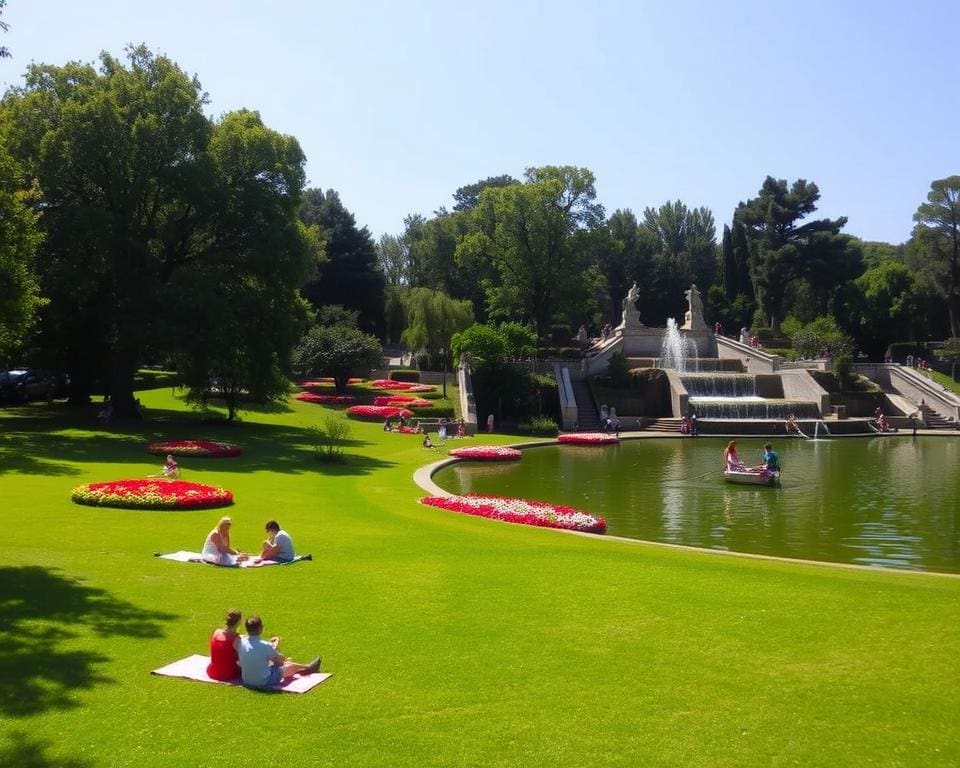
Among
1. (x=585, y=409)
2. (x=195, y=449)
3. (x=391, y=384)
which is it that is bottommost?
(x=195, y=449)

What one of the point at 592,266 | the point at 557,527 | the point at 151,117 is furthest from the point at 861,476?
the point at 592,266

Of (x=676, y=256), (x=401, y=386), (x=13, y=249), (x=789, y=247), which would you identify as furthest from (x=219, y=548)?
(x=676, y=256)

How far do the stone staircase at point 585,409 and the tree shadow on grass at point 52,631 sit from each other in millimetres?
36787

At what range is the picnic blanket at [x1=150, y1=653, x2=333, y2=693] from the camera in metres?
7.23

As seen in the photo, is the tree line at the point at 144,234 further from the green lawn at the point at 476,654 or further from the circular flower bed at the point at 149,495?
the green lawn at the point at 476,654

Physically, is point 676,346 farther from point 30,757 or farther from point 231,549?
point 30,757

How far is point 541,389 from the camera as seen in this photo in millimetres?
47500

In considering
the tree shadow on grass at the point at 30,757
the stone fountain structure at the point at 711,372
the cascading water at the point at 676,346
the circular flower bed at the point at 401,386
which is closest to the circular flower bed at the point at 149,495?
the tree shadow on grass at the point at 30,757

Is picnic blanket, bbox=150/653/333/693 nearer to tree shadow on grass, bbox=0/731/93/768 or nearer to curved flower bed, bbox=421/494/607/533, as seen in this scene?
tree shadow on grass, bbox=0/731/93/768

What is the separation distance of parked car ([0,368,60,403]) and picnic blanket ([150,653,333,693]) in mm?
36248

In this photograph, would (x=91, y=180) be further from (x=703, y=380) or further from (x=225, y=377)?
(x=703, y=380)

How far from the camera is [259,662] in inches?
286

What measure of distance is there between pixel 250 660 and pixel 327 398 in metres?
43.6

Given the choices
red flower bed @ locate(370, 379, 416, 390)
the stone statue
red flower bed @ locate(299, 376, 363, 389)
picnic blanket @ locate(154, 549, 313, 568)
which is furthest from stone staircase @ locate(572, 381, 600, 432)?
picnic blanket @ locate(154, 549, 313, 568)
